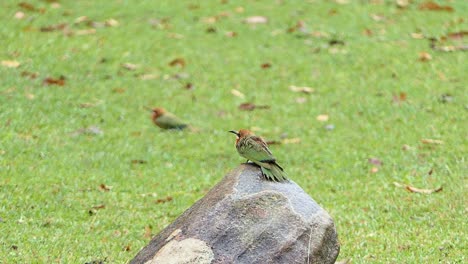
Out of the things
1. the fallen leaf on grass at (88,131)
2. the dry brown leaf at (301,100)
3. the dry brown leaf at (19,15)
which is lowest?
the dry brown leaf at (301,100)

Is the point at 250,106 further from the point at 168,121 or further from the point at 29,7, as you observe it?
the point at 29,7

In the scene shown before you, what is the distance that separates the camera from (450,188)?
286 inches

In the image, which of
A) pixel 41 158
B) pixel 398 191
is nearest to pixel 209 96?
pixel 41 158

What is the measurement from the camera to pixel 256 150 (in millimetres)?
4996

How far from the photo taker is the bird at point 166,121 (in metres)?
8.77

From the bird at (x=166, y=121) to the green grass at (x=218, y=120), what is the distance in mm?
93

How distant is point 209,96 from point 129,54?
1.46 metres

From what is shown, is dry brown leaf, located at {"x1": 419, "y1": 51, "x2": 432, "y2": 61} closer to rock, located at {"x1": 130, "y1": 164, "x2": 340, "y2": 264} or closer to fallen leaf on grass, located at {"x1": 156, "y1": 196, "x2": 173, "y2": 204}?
fallen leaf on grass, located at {"x1": 156, "y1": 196, "x2": 173, "y2": 204}

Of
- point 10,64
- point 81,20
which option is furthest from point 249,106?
point 81,20

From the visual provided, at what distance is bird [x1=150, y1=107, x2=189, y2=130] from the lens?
877 cm

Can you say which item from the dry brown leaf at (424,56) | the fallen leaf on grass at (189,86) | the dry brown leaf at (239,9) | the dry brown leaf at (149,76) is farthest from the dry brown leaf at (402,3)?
the dry brown leaf at (149,76)

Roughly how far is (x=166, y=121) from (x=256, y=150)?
12.7ft

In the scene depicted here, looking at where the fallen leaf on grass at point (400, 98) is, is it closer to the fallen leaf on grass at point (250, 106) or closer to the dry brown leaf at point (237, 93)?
the fallen leaf on grass at point (250, 106)

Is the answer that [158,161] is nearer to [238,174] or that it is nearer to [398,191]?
[398,191]
